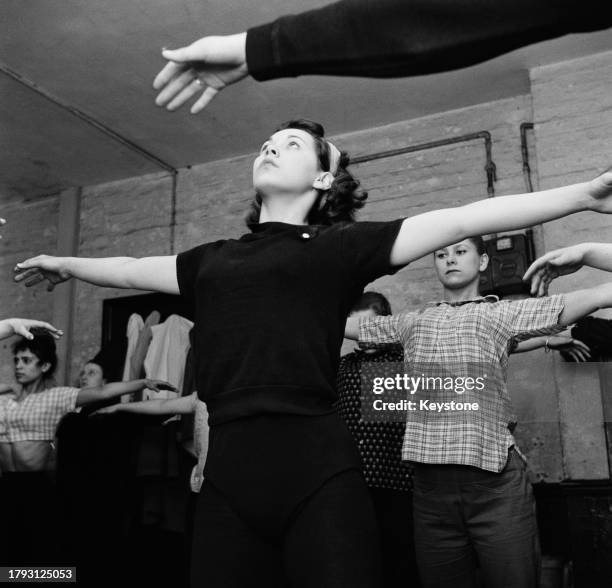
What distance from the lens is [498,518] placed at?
2.22 m

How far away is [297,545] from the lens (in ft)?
4.07

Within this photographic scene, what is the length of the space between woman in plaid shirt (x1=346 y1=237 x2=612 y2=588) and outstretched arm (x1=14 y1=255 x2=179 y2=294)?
120cm

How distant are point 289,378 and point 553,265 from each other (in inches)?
33.5

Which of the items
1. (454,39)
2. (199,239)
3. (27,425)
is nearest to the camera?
(454,39)

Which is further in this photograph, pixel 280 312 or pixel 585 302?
pixel 585 302

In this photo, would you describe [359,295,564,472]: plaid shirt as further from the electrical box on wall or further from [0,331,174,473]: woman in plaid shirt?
[0,331,174,473]: woman in plaid shirt

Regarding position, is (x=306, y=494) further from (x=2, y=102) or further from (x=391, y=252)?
(x=2, y=102)

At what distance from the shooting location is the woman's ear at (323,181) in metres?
1.71

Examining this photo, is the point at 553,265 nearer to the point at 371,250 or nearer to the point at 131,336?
the point at 371,250

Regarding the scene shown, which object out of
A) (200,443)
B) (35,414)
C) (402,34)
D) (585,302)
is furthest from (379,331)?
(35,414)

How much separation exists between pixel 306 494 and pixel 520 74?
13.2 ft

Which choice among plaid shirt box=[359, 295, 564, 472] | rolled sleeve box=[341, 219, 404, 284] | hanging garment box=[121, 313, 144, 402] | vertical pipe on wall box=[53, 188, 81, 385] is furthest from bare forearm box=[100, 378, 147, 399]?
rolled sleeve box=[341, 219, 404, 284]

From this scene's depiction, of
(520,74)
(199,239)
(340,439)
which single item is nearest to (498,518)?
(340,439)

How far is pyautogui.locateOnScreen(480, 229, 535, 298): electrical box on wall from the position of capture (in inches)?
167
